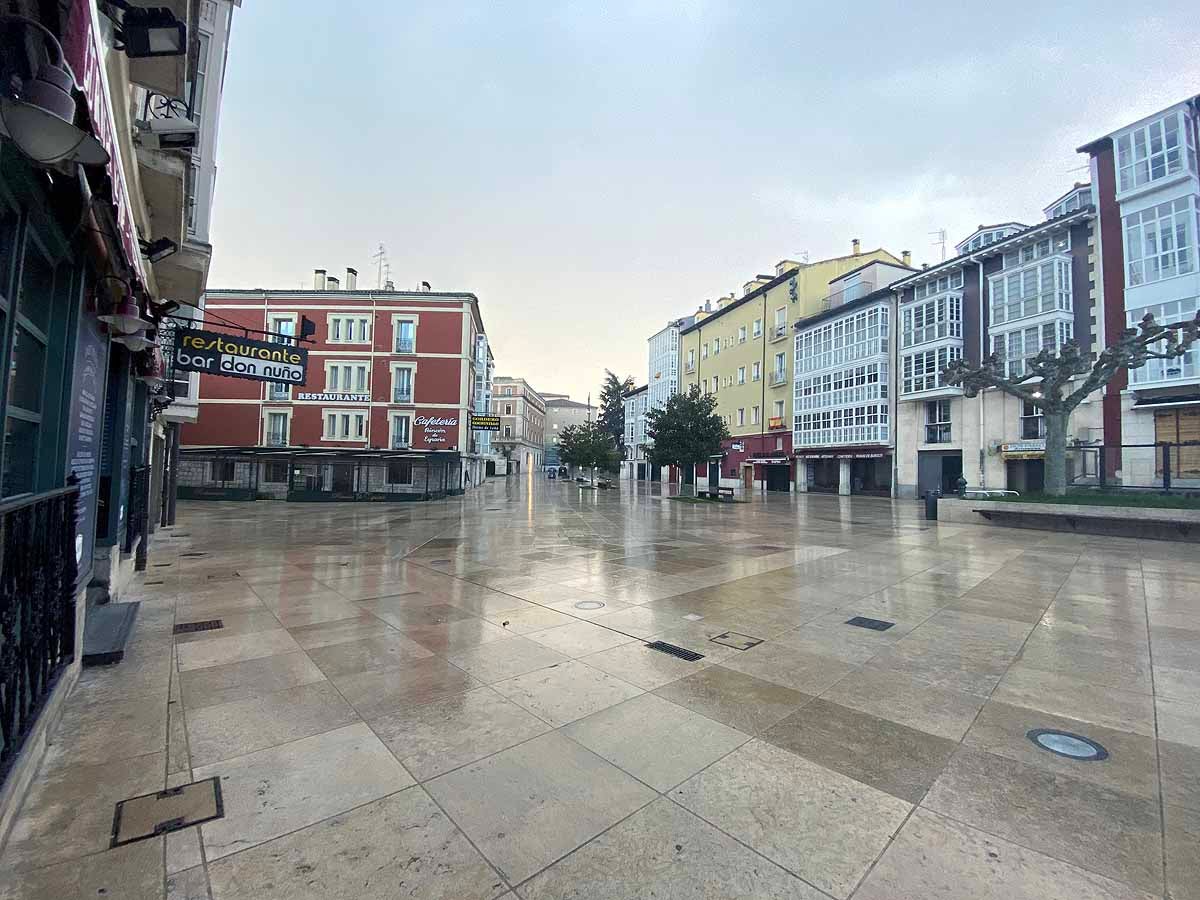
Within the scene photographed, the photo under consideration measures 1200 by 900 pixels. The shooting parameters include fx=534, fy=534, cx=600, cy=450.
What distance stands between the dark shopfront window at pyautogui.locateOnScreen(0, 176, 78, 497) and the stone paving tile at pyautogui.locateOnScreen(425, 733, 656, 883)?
3.13 m

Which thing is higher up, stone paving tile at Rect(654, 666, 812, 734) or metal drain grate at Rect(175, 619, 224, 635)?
stone paving tile at Rect(654, 666, 812, 734)

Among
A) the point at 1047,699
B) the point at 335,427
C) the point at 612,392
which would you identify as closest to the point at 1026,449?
the point at 1047,699

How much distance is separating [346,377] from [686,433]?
20.7 metres

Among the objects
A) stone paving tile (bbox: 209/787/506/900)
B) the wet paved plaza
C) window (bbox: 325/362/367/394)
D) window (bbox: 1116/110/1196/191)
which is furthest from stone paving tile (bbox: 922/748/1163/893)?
window (bbox: 325/362/367/394)

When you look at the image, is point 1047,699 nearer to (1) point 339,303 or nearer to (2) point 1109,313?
(2) point 1109,313

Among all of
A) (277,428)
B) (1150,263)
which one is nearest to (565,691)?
(1150,263)

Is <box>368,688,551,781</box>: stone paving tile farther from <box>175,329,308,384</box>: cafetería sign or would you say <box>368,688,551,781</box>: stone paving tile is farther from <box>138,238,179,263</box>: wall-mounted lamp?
<box>175,329,308,384</box>: cafetería sign

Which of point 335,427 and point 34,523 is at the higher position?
point 335,427

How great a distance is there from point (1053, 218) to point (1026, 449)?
11.9m

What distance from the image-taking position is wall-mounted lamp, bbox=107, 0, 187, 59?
373 centimetres

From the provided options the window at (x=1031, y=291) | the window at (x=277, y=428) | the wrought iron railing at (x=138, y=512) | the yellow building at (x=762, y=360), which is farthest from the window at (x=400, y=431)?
the window at (x=1031, y=291)

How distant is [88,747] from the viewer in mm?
3248

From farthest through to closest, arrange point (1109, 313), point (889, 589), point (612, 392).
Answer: point (612, 392) < point (1109, 313) < point (889, 589)

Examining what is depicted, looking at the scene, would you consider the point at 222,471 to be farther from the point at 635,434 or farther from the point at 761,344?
the point at 635,434
